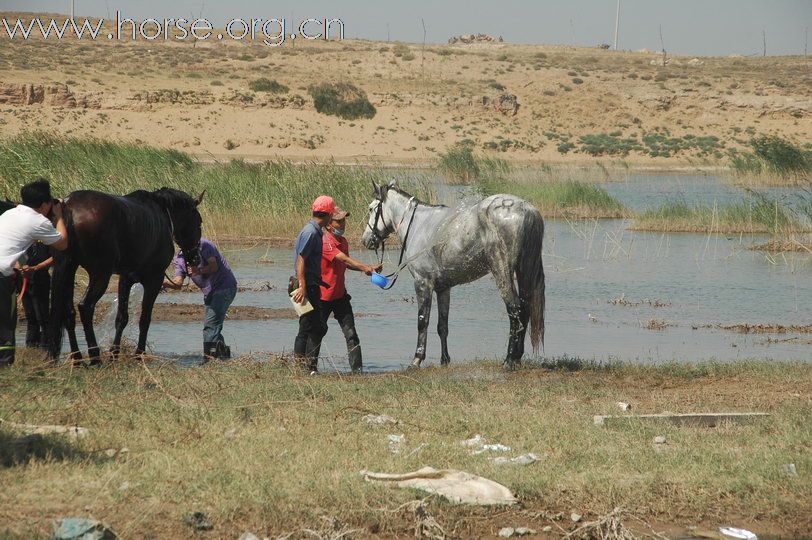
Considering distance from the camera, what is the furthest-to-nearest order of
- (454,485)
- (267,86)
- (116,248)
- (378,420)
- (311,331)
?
(267,86)
(311,331)
(116,248)
(378,420)
(454,485)

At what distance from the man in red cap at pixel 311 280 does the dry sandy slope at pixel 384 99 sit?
40443 mm

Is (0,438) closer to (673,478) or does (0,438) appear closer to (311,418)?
(311,418)

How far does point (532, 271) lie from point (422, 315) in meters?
1.30

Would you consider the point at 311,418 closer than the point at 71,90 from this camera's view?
Yes

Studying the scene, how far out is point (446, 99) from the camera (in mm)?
71938

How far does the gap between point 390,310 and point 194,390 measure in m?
7.76

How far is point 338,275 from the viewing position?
11.3 meters

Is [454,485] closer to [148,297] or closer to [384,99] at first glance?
[148,297]

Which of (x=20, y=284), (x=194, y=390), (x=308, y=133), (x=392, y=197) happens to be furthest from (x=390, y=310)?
(x=308, y=133)

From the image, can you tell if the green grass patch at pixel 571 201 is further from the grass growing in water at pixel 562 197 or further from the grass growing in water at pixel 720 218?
the grass growing in water at pixel 720 218

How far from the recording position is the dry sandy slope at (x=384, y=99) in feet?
192

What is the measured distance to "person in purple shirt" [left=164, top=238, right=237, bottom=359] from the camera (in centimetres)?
1212

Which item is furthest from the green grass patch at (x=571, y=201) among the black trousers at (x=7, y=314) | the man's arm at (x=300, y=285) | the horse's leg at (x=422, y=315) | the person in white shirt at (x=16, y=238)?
the black trousers at (x=7, y=314)

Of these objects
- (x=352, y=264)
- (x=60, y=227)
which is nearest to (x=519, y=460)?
(x=352, y=264)
